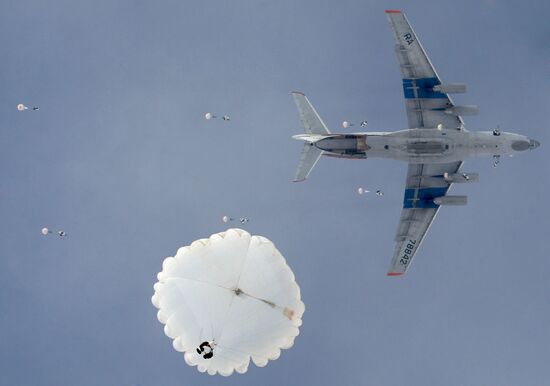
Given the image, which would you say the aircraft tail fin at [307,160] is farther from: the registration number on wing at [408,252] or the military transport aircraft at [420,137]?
the registration number on wing at [408,252]

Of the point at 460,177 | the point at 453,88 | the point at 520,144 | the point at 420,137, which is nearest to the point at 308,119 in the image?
the point at 420,137

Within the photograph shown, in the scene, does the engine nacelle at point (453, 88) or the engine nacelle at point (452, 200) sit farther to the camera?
the engine nacelle at point (452, 200)

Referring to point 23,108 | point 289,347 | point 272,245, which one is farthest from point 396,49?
point 23,108

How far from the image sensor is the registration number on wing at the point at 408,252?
9631 centimetres

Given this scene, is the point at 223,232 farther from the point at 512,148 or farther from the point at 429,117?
the point at 512,148

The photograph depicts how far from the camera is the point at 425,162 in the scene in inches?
3580

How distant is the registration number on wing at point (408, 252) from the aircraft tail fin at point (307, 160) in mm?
17079

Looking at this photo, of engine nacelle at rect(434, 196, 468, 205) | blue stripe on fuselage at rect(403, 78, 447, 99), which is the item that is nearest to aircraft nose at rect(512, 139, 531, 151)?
engine nacelle at rect(434, 196, 468, 205)

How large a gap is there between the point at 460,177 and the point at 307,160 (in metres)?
18.7

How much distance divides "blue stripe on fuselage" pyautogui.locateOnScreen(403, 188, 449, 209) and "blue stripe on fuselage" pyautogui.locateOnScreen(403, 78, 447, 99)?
1204 cm

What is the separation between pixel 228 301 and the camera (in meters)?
74.4

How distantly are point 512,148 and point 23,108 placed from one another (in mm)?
56342

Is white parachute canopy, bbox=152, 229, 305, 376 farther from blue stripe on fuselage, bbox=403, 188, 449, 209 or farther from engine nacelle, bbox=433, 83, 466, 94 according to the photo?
engine nacelle, bbox=433, 83, 466, 94

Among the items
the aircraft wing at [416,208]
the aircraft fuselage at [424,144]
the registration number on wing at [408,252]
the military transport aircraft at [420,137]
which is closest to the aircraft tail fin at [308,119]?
the military transport aircraft at [420,137]
